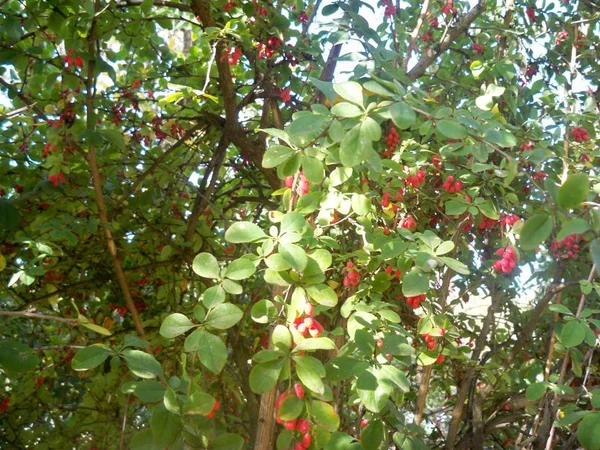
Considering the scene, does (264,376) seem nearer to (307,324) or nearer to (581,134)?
(307,324)

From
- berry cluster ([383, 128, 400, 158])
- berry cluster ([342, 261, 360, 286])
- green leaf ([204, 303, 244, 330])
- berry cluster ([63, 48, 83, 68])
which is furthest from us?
berry cluster ([63, 48, 83, 68])

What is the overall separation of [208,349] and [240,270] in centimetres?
15

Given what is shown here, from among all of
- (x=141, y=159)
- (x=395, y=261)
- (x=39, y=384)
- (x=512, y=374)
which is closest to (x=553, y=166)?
(x=512, y=374)

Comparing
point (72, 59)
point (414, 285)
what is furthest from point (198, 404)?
point (72, 59)

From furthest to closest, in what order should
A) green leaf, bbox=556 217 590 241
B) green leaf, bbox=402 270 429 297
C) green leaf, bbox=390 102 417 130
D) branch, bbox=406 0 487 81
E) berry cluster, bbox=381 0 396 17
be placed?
berry cluster, bbox=381 0 396 17 < branch, bbox=406 0 487 81 < green leaf, bbox=402 270 429 297 < green leaf, bbox=390 102 417 130 < green leaf, bbox=556 217 590 241

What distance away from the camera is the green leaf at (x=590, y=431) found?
4.40 ft

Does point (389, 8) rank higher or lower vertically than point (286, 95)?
higher

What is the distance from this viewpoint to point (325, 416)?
1146 mm

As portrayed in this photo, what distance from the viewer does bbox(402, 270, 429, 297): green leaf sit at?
1212 mm

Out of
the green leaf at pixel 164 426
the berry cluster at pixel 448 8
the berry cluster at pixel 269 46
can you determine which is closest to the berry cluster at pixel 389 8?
the berry cluster at pixel 448 8

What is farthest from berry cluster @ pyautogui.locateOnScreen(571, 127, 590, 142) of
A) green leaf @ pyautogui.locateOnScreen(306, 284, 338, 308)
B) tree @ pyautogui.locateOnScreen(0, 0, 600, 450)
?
green leaf @ pyautogui.locateOnScreen(306, 284, 338, 308)

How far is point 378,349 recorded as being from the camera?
1.21 metres

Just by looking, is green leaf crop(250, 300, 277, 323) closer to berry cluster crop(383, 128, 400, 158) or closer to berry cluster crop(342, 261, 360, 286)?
berry cluster crop(342, 261, 360, 286)

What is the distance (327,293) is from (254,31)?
109 cm
